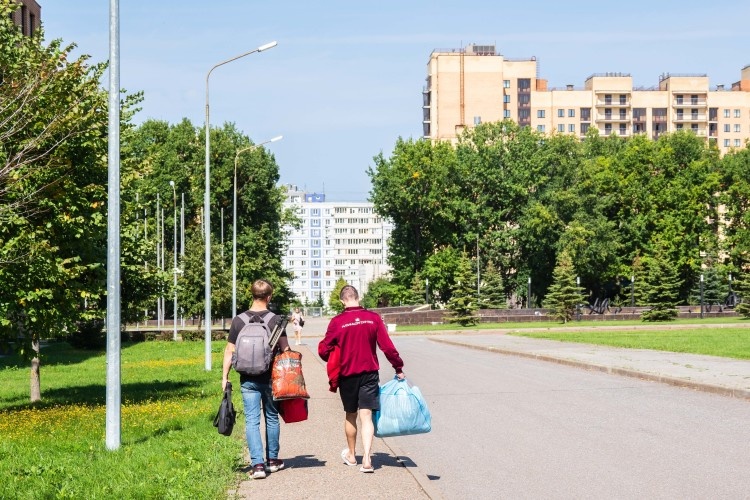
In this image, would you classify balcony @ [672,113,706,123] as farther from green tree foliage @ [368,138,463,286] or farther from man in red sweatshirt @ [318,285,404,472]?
man in red sweatshirt @ [318,285,404,472]

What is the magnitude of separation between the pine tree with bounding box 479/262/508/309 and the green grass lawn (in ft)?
182

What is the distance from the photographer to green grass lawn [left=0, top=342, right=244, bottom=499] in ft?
28.7

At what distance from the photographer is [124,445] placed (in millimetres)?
11828

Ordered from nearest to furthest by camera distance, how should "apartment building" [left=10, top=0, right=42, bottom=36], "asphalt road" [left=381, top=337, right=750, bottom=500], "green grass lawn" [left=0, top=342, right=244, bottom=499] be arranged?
"green grass lawn" [left=0, top=342, right=244, bottom=499]
"asphalt road" [left=381, top=337, right=750, bottom=500]
"apartment building" [left=10, top=0, right=42, bottom=36]

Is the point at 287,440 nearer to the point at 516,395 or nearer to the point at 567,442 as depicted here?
the point at 567,442

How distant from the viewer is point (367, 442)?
9555 mm

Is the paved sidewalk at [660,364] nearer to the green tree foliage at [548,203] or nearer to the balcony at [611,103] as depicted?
the green tree foliage at [548,203]

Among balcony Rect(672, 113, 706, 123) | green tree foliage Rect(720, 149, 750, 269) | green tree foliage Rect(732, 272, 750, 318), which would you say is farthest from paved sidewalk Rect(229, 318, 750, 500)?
balcony Rect(672, 113, 706, 123)

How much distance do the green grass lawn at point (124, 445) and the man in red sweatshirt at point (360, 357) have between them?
48.8 inches

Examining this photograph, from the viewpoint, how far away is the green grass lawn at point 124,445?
28.7 feet

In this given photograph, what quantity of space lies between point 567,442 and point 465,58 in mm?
120334

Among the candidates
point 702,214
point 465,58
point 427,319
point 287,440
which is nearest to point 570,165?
point 702,214

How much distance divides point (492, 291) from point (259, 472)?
71.4m

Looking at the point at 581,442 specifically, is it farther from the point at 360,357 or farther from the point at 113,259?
the point at 113,259
